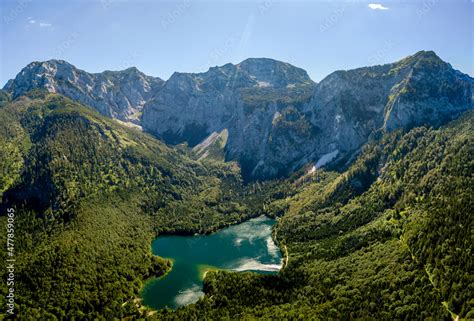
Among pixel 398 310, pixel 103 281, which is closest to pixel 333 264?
pixel 398 310

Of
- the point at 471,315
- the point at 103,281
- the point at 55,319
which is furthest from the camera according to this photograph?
the point at 103,281

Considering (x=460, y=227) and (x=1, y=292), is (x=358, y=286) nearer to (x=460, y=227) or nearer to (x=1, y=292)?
(x=460, y=227)

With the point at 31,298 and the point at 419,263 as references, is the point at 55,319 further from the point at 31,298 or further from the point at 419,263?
the point at 419,263

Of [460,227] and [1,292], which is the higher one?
[460,227]

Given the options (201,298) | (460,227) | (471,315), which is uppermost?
(460,227)

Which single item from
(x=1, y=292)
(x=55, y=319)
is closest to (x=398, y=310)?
(x=55, y=319)

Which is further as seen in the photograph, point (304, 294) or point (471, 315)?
point (304, 294)

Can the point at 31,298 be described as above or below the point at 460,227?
below

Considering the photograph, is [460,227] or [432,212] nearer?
[460,227]

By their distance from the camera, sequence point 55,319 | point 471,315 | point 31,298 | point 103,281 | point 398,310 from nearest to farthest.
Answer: point 471,315 → point 398,310 → point 55,319 → point 31,298 → point 103,281
